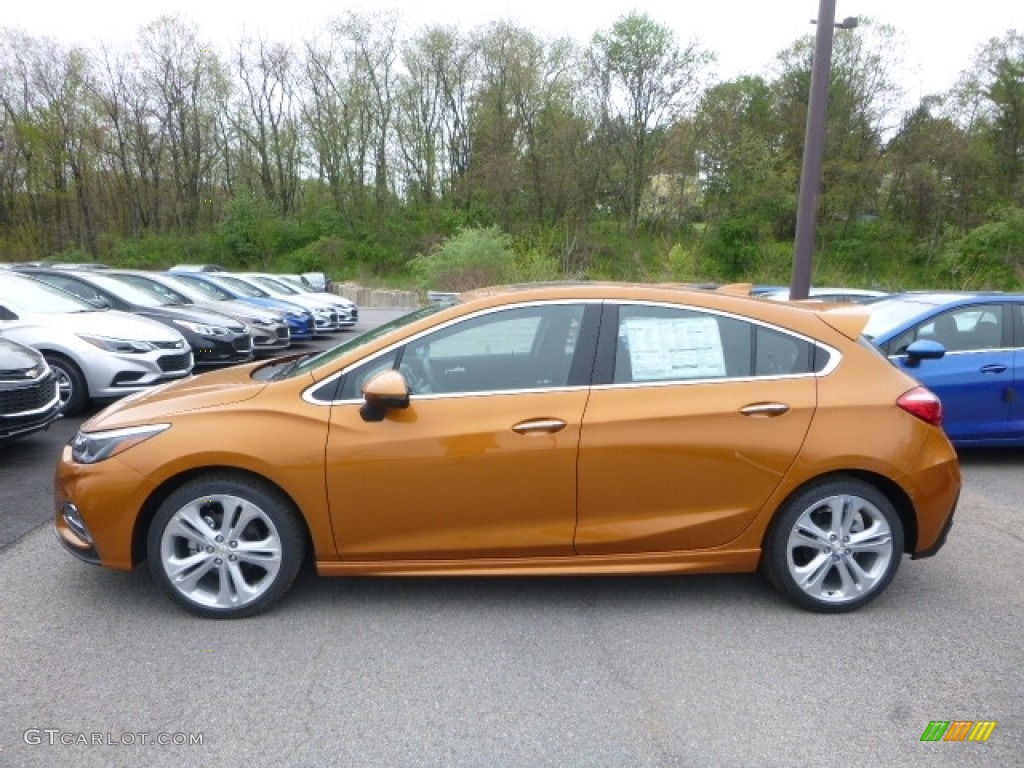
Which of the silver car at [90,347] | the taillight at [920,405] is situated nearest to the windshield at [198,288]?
the silver car at [90,347]

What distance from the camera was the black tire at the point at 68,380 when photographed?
7.93m

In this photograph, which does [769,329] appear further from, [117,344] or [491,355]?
[117,344]

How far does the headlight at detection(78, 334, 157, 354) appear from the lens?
8039 millimetres

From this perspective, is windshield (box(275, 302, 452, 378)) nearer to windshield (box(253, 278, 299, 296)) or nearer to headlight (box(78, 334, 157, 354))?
headlight (box(78, 334, 157, 354))

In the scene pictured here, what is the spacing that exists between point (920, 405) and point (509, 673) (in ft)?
7.36

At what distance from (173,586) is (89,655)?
0.43m

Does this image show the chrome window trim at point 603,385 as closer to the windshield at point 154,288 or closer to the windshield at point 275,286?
the windshield at point 154,288

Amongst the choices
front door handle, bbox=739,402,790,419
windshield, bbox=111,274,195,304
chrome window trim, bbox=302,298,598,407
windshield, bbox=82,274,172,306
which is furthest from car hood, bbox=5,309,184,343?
front door handle, bbox=739,402,790,419

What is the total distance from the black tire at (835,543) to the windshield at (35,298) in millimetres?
7990

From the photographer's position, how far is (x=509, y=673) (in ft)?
10.4

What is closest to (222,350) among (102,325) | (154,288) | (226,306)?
(102,325)

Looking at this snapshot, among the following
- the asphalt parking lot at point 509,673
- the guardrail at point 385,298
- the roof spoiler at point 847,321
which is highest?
the roof spoiler at point 847,321

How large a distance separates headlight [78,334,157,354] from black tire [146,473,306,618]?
17.0 ft

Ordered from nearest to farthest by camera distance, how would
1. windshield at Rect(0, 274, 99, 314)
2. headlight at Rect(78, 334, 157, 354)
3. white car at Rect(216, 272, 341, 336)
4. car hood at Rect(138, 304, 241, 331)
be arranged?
1. headlight at Rect(78, 334, 157, 354)
2. windshield at Rect(0, 274, 99, 314)
3. car hood at Rect(138, 304, 241, 331)
4. white car at Rect(216, 272, 341, 336)
